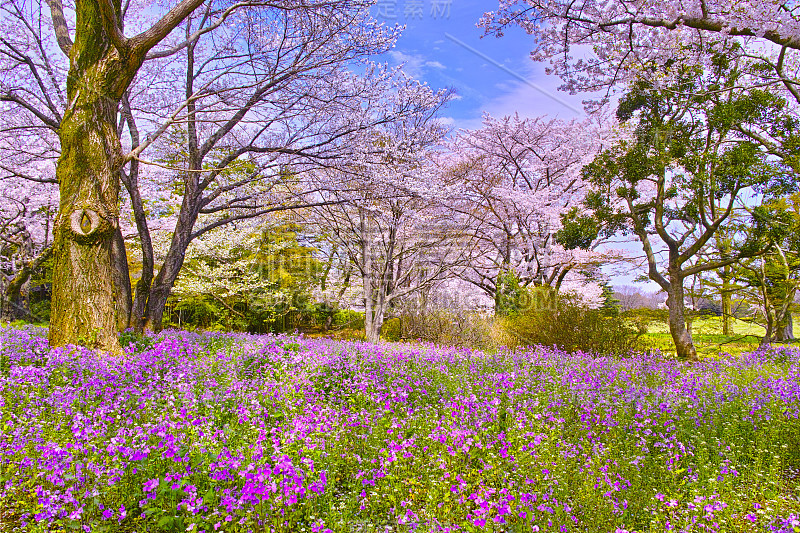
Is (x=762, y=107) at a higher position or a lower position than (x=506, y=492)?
higher

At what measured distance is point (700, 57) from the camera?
29.1 ft

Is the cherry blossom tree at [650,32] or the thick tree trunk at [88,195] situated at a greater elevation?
the cherry blossom tree at [650,32]

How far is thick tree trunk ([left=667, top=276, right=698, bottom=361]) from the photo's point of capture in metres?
9.92

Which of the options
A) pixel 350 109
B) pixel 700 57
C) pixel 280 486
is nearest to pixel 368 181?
pixel 350 109

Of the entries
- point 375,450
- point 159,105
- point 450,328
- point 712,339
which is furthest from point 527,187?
point 375,450

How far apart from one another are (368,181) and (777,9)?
23.8ft

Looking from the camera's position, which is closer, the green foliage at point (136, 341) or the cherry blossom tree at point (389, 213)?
the green foliage at point (136, 341)

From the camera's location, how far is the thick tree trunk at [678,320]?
9.92 m

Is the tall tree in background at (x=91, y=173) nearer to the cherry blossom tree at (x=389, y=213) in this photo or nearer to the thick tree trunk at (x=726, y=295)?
the cherry blossom tree at (x=389, y=213)

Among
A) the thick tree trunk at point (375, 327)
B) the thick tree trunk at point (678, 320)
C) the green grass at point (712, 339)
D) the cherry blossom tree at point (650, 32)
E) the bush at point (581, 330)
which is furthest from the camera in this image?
the thick tree trunk at point (375, 327)

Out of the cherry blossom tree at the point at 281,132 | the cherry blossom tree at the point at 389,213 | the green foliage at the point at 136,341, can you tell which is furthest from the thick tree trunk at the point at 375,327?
the green foliage at the point at 136,341

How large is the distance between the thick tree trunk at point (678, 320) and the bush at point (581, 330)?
71cm

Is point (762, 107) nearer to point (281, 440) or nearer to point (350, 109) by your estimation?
point (350, 109)

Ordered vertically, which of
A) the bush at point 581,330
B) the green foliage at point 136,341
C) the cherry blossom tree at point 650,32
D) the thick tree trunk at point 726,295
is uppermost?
the cherry blossom tree at point 650,32
